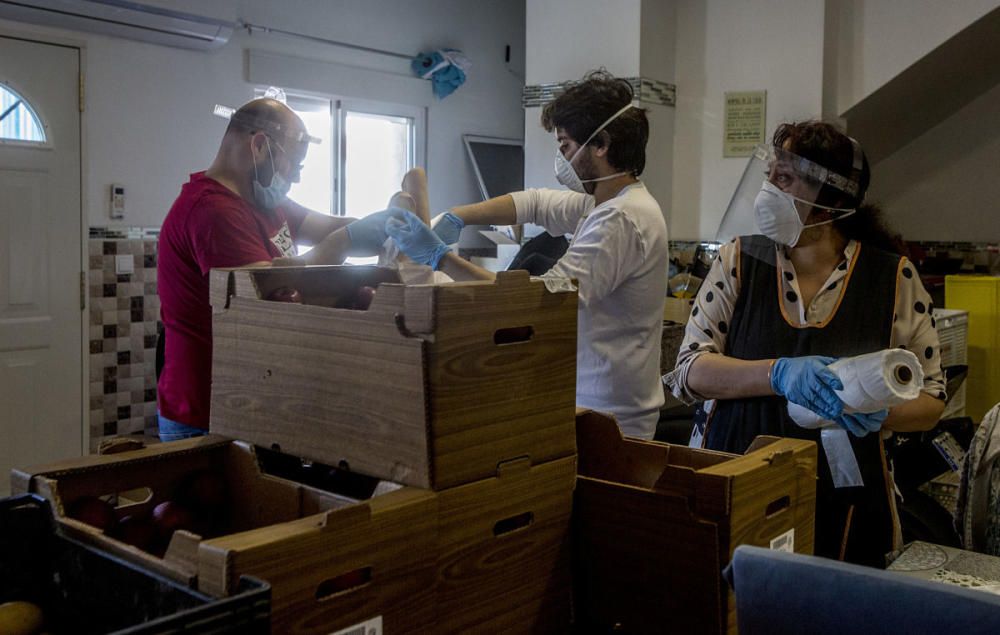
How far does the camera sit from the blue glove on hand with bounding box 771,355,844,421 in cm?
163

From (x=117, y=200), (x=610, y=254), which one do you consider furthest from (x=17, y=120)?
(x=610, y=254)

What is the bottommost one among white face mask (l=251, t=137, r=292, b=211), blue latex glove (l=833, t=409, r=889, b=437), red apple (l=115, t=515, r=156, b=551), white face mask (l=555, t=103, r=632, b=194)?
red apple (l=115, t=515, r=156, b=551)

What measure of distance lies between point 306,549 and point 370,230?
3.98ft

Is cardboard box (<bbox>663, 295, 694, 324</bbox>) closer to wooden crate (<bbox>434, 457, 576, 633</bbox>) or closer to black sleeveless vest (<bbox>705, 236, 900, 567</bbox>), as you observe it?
black sleeveless vest (<bbox>705, 236, 900, 567</bbox>)

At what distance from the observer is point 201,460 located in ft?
4.69

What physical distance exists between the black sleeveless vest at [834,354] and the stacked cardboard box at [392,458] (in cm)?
68

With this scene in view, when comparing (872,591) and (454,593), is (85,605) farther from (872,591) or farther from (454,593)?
(872,591)

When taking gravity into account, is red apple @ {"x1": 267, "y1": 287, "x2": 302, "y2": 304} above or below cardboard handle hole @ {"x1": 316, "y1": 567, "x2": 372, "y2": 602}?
above

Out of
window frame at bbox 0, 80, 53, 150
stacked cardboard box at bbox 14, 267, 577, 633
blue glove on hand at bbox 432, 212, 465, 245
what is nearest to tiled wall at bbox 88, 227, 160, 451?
window frame at bbox 0, 80, 53, 150

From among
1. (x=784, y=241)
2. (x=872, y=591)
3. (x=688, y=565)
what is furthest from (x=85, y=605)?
(x=784, y=241)

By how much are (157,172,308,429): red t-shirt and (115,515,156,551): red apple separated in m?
0.64

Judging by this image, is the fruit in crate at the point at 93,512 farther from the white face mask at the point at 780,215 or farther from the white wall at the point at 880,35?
the white wall at the point at 880,35

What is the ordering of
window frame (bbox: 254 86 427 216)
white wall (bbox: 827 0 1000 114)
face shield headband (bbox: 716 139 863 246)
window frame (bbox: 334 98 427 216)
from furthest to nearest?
window frame (bbox: 334 98 427 216) < window frame (bbox: 254 86 427 216) < white wall (bbox: 827 0 1000 114) < face shield headband (bbox: 716 139 863 246)

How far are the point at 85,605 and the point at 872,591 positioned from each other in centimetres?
85
